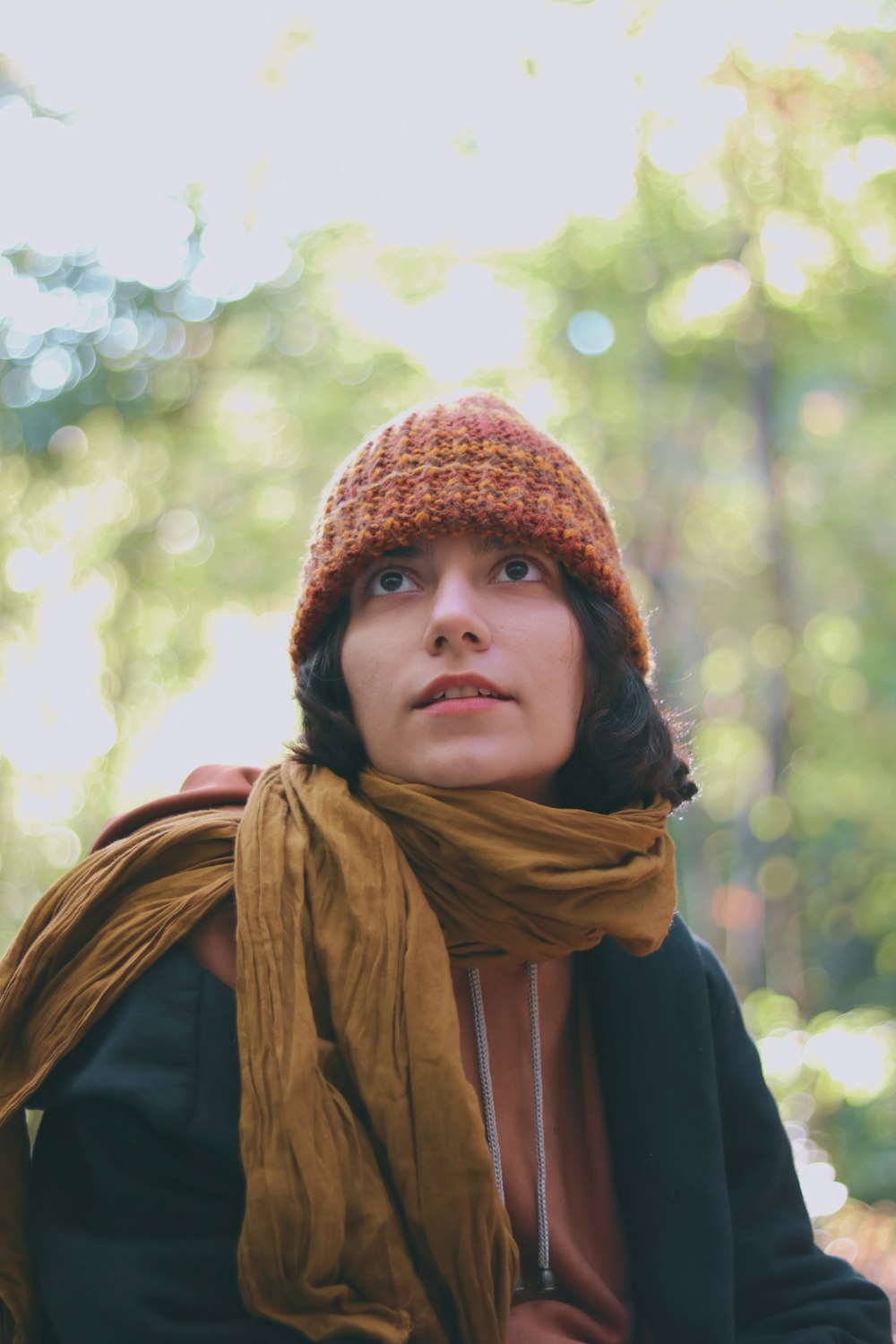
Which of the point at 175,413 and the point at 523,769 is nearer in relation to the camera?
the point at 523,769

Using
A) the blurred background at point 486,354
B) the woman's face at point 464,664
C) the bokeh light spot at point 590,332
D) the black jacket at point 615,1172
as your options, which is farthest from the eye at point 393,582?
the bokeh light spot at point 590,332

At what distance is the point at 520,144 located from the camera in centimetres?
634

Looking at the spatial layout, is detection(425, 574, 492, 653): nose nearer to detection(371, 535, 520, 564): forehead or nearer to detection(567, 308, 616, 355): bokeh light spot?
detection(371, 535, 520, 564): forehead

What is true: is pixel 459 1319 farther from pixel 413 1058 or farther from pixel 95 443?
pixel 95 443

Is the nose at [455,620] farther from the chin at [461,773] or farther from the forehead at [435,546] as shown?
the chin at [461,773]

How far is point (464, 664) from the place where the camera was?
66.3 inches

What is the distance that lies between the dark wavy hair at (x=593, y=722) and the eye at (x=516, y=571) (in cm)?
8

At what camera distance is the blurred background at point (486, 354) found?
19.2 feet

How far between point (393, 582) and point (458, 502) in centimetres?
16

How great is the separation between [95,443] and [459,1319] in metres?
5.45

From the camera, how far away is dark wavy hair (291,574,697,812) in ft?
6.00

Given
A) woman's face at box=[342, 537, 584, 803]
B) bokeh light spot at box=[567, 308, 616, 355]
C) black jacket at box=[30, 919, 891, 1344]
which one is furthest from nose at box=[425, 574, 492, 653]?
bokeh light spot at box=[567, 308, 616, 355]

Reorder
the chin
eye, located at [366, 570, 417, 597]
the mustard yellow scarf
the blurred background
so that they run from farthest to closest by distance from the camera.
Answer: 1. the blurred background
2. eye, located at [366, 570, 417, 597]
3. the chin
4. the mustard yellow scarf

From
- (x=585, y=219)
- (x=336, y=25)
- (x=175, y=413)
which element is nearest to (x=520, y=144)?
(x=585, y=219)
